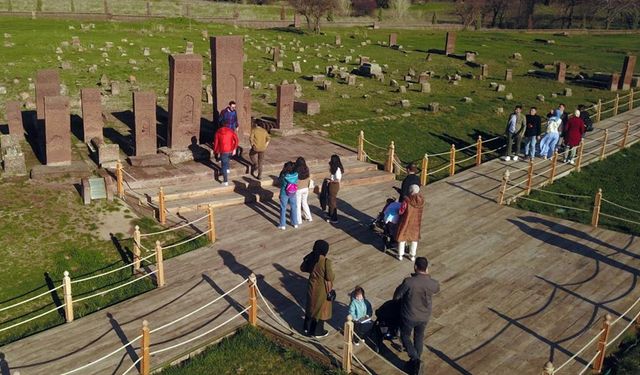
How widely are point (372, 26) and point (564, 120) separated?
45.8 m

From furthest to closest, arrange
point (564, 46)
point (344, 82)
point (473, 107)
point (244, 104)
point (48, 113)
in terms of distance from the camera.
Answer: point (564, 46), point (344, 82), point (473, 107), point (244, 104), point (48, 113)

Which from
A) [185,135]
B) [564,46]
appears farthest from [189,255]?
[564,46]

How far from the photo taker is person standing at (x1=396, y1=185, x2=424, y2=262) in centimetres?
1394

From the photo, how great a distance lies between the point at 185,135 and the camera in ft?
66.7

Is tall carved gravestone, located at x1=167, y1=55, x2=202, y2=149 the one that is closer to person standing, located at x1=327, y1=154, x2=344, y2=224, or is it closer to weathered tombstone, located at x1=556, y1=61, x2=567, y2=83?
person standing, located at x1=327, y1=154, x2=344, y2=224

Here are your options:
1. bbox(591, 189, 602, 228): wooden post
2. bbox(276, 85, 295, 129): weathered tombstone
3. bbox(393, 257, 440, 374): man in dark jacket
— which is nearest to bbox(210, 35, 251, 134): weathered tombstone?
bbox(276, 85, 295, 129): weathered tombstone

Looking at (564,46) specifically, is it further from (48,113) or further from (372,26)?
(48,113)

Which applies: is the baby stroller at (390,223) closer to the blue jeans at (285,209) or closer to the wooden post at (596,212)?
the blue jeans at (285,209)

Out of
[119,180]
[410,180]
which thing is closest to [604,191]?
[410,180]

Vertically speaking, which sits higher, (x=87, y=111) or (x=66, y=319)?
(x=87, y=111)

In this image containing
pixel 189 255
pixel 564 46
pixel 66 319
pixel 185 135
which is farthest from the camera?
pixel 564 46

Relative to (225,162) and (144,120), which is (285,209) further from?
(144,120)

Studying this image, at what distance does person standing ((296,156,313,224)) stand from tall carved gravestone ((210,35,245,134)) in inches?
226

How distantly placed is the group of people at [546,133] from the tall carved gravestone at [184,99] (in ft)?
34.7
